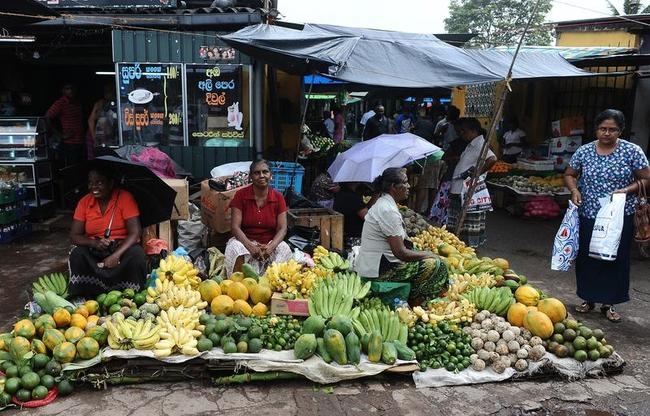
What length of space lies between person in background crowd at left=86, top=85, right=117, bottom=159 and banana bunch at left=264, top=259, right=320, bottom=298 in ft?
16.8

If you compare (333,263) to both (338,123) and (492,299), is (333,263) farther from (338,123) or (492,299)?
(338,123)

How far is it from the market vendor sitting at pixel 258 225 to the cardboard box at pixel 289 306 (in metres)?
0.79

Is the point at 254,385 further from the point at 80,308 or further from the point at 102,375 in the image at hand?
the point at 80,308

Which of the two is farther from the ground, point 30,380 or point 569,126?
point 569,126

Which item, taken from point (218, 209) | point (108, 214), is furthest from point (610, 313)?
point (108, 214)

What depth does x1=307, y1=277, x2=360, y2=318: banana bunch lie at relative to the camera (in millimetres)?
4328

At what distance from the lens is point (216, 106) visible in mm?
8078

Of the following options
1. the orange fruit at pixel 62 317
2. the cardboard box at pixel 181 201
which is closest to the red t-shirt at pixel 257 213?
the cardboard box at pixel 181 201

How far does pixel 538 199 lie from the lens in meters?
9.66

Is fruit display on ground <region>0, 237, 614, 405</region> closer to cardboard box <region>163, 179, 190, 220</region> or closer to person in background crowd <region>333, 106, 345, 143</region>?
cardboard box <region>163, 179, 190, 220</region>

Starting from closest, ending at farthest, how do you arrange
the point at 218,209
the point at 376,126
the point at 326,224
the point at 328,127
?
the point at 326,224 → the point at 218,209 → the point at 376,126 → the point at 328,127

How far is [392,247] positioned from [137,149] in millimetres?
4296

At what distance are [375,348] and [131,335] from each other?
5.75 ft

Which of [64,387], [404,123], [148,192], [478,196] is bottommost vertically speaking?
[64,387]
